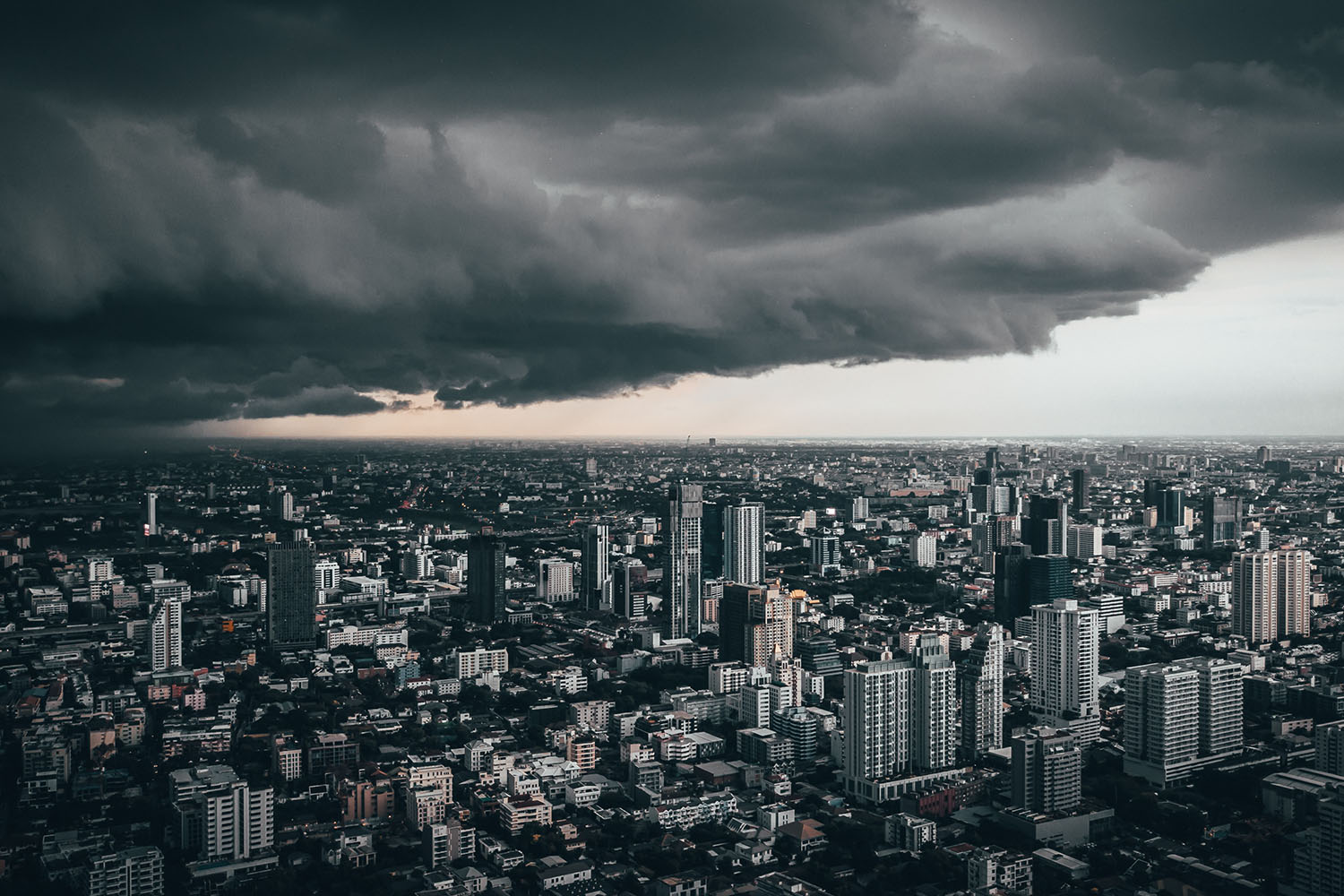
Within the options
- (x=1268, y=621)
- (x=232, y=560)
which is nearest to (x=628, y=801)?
(x=232, y=560)

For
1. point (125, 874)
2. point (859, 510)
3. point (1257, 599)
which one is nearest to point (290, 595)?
point (125, 874)

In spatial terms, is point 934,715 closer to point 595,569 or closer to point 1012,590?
point 1012,590

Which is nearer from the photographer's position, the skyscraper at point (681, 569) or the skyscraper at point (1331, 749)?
the skyscraper at point (1331, 749)

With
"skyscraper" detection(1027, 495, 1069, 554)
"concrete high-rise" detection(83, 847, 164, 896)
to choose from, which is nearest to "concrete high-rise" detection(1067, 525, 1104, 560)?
"skyscraper" detection(1027, 495, 1069, 554)

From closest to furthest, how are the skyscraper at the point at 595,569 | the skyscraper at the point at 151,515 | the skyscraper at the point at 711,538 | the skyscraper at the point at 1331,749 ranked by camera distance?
the skyscraper at the point at 1331,749, the skyscraper at the point at 151,515, the skyscraper at the point at 711,538, the skyscraper at the point at 595,569

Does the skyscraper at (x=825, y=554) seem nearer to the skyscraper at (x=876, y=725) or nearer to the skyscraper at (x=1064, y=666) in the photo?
the skyscraper at (x=1064, y=666)

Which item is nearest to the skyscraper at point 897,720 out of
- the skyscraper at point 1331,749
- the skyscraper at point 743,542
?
the skyscraper at point 1331,749
